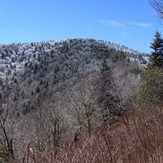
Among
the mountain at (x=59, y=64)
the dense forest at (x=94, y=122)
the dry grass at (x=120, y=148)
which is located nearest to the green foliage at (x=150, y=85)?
the dense forest at (x=94, y=122)

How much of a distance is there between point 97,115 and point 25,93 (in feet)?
292

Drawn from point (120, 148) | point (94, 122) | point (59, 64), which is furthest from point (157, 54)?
point (59, 64)

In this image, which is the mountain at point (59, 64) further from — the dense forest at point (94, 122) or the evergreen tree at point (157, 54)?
the evergreen tree at point (157, 54)

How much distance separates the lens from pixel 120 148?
2619 mm

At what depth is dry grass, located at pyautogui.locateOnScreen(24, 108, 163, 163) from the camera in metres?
2.48

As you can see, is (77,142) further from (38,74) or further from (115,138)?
(38,74)

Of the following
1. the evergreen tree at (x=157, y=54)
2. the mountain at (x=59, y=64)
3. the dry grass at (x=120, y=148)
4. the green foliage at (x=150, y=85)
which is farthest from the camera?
the mountain at (x=59, y=64)

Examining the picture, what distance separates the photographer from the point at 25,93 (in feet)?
383

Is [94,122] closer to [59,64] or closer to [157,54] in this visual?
[157,54]

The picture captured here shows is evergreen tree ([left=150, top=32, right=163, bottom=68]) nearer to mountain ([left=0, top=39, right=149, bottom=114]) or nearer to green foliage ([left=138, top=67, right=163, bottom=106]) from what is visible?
green foliage ([left=138, top=67, right=163, bottom=106])

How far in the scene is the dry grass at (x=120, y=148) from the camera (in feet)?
A: 8.13

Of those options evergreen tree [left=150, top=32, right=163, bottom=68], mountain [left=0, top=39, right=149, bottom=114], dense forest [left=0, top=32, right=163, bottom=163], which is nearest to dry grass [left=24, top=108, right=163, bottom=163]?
dense forest [left=0, top=32, right=163, bottom=163]

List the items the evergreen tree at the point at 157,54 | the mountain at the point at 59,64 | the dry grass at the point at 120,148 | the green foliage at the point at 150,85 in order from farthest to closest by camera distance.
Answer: the mountain at the point at 59,64 → the evergreen tree at the point at 157,54 → the green foliage at the point at 150,85 → the dry grass at the point at 120,148

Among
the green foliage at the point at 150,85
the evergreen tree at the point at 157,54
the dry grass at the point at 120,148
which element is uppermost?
the evergreen tree at the point at 157,54
